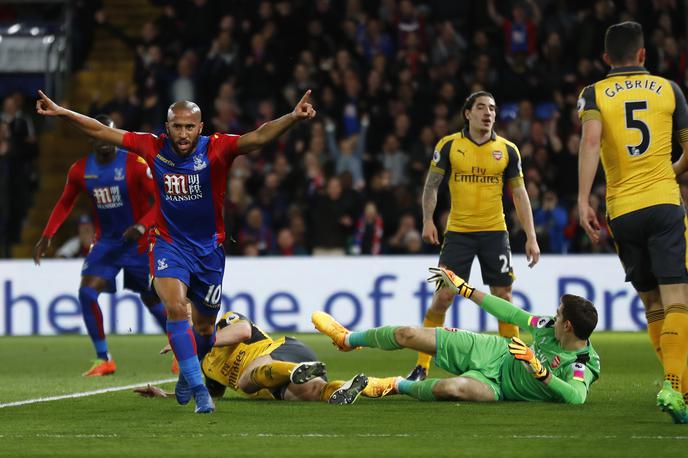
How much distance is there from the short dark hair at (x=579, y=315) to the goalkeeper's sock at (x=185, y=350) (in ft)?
7.61

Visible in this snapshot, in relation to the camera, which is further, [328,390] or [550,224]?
[550,224]

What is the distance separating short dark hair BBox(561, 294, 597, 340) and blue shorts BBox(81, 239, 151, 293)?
499cm

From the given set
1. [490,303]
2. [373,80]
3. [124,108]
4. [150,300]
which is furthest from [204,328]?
[124,108]

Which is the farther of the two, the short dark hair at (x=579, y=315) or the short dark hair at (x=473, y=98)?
the short dark hair at (x=473, y=98)

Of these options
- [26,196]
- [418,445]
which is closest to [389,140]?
[26,196]

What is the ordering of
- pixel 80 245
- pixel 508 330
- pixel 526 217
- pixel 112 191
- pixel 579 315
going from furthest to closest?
pixel 80 245
pixel 112 191
pixel 508 330
pixel 526 217
pixel 579 315

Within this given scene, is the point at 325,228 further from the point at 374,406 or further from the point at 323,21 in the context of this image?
the point at 374,406

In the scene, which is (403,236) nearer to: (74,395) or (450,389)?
(74,395)

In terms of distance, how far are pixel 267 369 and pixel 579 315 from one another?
2065 millimetres

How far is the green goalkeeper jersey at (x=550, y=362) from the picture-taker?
8.56 metres

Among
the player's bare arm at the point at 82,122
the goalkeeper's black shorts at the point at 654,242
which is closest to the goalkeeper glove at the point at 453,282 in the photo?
the goalkeeper's black shorts at the point at 654,242

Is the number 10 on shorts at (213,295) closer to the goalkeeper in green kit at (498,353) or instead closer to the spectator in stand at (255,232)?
the goalkeeper in green kit at (498,353)

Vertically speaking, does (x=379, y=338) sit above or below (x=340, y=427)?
above

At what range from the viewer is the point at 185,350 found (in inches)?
331
